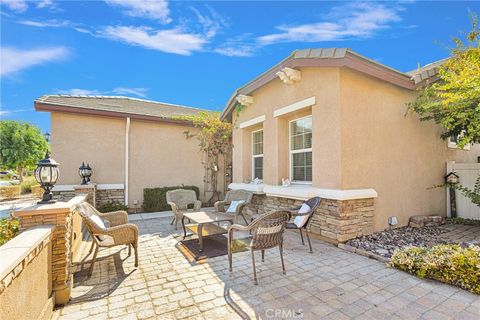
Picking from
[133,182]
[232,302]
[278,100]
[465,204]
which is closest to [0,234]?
[232,302]

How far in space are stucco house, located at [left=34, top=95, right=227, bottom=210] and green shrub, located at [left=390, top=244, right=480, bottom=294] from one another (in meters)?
8.20

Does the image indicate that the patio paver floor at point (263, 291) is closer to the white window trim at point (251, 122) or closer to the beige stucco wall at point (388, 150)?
the beige stucco wall at point (388, 150)

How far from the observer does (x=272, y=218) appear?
3725mm

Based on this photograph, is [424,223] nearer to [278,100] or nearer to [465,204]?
[465,204]

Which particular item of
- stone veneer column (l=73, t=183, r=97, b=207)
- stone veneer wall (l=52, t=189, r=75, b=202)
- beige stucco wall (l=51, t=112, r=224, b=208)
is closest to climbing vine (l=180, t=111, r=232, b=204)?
beige stucco wall (l=51, t=112, r=224, b=208)

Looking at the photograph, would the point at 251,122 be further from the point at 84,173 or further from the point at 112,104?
the point at 112,104

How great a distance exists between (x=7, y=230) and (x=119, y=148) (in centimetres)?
580

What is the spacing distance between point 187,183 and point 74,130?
4750mm

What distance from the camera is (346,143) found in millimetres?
5176

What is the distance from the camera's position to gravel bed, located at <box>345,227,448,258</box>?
4.80 meters

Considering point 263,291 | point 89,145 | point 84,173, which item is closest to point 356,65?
point 263,291

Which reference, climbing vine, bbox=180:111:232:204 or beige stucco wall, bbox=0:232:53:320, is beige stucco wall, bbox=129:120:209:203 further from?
beige stucco wall, bbox=0:232:53:320

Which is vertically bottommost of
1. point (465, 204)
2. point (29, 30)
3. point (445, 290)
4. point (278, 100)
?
point (445, 290)

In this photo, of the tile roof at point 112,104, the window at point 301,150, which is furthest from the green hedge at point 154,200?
the window at point 301,150
